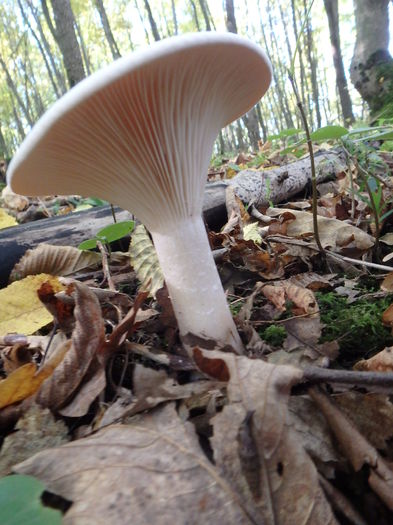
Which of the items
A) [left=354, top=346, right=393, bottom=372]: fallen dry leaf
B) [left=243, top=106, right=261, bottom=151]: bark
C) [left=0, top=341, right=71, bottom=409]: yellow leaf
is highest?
[left=0, top=341, right=71, bottom=409]: yellow leaf

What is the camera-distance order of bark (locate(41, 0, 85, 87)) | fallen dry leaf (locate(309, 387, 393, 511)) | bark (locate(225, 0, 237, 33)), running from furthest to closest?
bark (locate(225, 0, 237, 33)) < bark (locate(41, 0, 85, 87)) < fallen dry leaf (locate(309, 387, 393, 511))

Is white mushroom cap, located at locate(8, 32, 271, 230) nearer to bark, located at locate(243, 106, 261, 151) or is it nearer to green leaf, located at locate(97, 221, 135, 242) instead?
green leaf, located at locate(97, 221, 135, 242)

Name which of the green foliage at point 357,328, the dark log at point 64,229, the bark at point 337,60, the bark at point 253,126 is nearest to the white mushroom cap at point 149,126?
the green foliage at point 357,328

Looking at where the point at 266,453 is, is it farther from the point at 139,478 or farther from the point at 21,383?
the point at 21,383

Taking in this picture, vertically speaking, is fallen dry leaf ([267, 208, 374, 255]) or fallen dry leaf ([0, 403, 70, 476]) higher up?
fallen dry leaf ([0, 403, 70, 476])

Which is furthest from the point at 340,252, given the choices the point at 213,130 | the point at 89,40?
the point at 89,40

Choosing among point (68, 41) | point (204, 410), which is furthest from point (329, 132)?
point (68, 41)

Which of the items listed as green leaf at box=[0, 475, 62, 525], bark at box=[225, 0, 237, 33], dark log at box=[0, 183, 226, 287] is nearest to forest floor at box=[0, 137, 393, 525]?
green leaf at box=[0, 475, 62, 525]

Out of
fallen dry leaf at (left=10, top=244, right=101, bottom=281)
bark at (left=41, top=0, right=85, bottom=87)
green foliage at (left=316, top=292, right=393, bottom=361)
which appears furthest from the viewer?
bark at (left=41, top=0, right=85, bottom=87)
